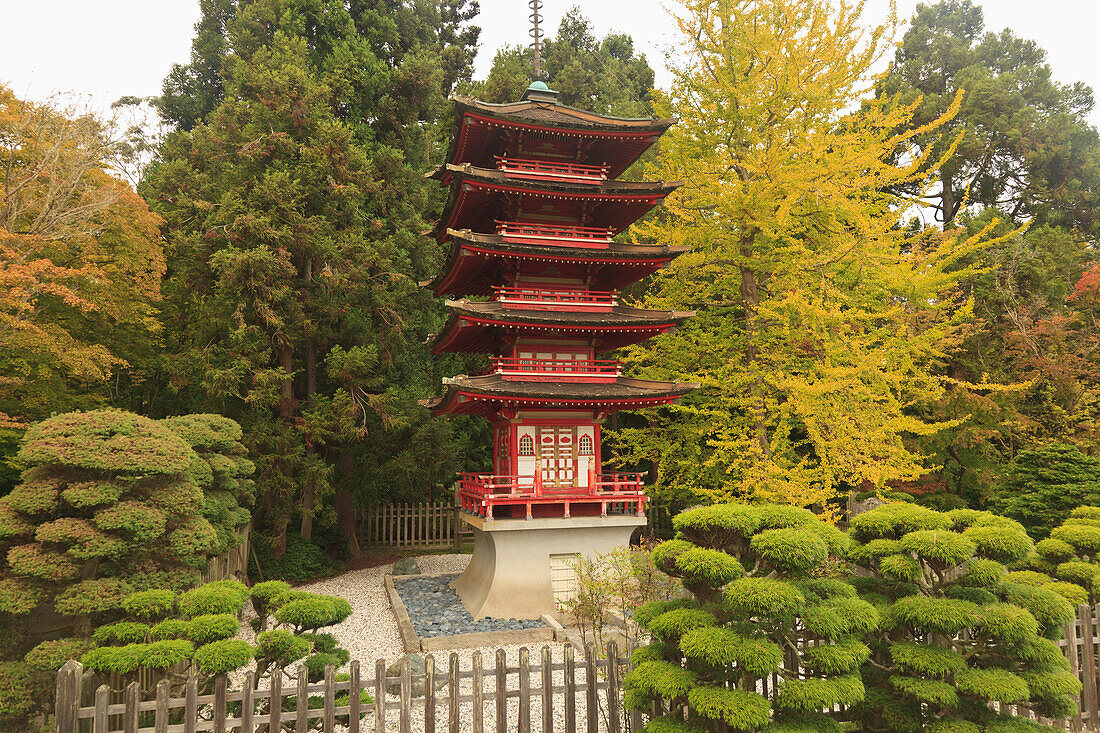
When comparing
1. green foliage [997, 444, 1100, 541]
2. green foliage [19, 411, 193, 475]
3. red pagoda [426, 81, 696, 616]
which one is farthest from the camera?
red pagoda [426, 81, 696, 616]

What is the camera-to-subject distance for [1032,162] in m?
26.8

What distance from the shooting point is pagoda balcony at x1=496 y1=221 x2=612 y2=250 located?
14.8m

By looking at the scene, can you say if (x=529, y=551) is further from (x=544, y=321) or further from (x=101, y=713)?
(x=101, y=713)

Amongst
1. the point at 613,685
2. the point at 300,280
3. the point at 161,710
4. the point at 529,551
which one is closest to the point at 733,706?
the point at 613,685

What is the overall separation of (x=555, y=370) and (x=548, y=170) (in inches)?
202

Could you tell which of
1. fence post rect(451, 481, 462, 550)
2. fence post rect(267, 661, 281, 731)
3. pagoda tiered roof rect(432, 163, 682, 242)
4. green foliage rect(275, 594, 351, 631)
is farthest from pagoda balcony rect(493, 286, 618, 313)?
fence post rect(451, 481, 462, 550)

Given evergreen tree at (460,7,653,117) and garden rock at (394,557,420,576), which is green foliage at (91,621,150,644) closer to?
garden rock at (394,557,420,576)

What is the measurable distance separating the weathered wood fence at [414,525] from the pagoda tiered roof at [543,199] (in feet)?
37.0

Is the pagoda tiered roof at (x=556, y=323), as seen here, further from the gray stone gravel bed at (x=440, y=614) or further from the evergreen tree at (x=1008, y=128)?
the evergreen tree at (x=1008, y=128)

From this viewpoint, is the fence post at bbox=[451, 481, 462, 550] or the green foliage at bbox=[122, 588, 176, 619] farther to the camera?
the fence post at bbox=[451, 481, 462, 550]

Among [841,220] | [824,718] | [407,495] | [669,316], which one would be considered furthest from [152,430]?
[841,220]

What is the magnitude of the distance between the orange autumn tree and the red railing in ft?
30.3

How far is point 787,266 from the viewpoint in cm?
1598

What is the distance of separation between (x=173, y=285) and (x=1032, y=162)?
34956 millimetres
